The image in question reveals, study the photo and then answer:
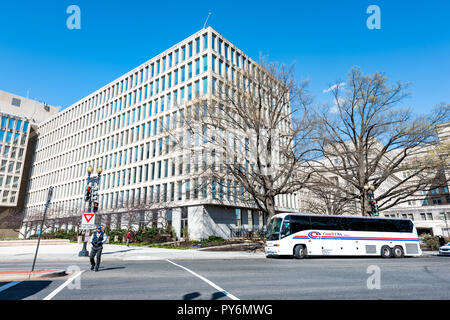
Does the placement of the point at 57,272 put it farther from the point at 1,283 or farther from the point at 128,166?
the point at 128,166

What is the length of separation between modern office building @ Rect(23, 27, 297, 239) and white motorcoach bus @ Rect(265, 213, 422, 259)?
9934mm

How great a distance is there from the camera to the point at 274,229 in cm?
1825

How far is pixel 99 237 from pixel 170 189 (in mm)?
27375

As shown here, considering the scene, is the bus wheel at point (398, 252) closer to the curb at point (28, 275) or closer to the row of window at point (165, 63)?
the curb at point (28, 275)

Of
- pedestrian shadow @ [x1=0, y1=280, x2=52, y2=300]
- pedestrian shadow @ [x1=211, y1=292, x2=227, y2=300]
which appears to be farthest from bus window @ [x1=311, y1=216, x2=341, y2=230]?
pedestrian shadow @ [x1=0, y1=280, x2=52, y2=300]

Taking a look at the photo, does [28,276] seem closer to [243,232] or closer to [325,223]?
[325,223]

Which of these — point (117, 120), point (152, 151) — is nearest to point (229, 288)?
point (152, 151)

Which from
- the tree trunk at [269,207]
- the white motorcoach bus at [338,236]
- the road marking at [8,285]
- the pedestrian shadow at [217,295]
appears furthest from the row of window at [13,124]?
the pedestrian shadow at [217,295]

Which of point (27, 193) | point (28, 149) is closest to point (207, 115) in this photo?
point (27, 193)

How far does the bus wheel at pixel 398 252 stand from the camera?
65.3 ft

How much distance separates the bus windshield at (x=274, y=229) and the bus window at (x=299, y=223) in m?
0.87

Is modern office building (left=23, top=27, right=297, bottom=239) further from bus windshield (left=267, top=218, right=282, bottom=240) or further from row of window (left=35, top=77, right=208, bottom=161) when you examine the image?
bus windshield (left=267, top=218, right=282, bottom=240)

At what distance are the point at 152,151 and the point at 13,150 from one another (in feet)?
163

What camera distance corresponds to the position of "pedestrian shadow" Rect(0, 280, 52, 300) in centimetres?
629
